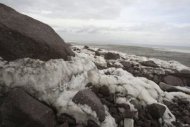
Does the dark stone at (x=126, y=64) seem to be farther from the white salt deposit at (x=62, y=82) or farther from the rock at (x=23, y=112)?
the rock at (x=23, y=112)

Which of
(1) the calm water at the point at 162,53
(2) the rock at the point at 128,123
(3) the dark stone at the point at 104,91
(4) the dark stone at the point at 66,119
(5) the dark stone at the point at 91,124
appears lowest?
(1) the calm water at the point at 162,53

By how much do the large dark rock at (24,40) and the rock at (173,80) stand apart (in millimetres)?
6903

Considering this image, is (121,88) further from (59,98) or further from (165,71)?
(165,71)

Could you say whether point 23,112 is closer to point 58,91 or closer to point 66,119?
point 66,119

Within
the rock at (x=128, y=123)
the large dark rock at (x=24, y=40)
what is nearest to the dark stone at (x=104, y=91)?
the rock at (x=128, y=123)

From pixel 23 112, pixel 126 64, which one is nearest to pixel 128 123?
pixel 23 112

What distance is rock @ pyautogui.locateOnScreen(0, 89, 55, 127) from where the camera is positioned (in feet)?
21.4

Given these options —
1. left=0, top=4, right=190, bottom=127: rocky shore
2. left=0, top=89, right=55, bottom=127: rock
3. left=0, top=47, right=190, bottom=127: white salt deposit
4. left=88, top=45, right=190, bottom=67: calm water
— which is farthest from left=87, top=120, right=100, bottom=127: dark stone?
left=88, top=45, right=190, bottom=67: calm water

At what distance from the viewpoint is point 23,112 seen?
21.4 feet

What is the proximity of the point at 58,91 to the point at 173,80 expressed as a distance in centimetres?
840

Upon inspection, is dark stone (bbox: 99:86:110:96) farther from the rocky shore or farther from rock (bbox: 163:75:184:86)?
rock (bbox: 163:75:184:86)

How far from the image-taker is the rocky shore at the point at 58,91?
270 inches

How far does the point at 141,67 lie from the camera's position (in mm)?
14711

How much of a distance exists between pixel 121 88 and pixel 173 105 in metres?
2.35
